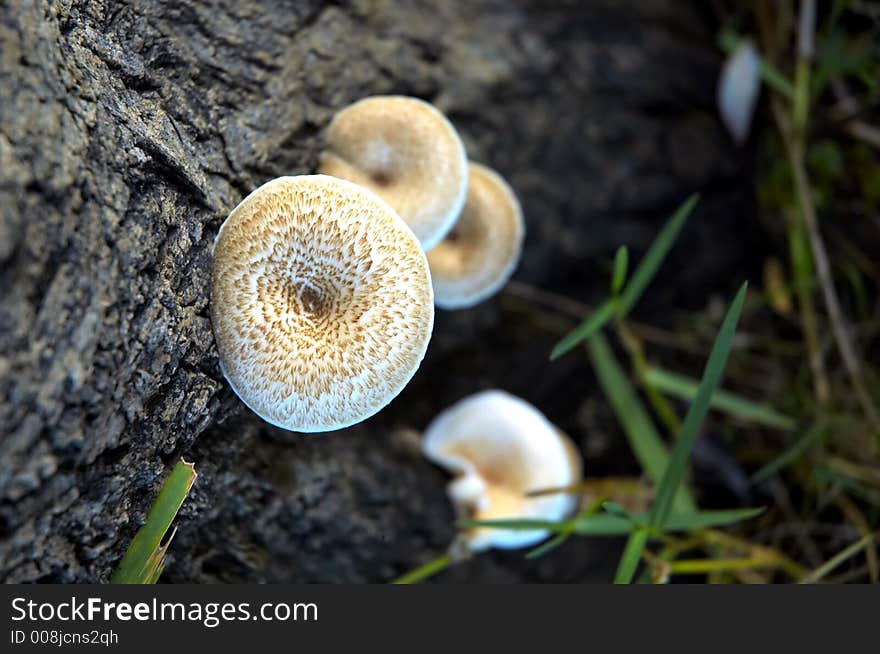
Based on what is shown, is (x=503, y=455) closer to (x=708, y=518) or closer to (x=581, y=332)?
(x=581, y=332)

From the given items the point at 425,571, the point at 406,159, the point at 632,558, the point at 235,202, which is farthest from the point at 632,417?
the point at 235,202

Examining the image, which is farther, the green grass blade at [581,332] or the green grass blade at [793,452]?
the green grass blade at [793,452]

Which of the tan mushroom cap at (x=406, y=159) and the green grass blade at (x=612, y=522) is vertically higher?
the tan mushroom cap at (x=406, y=159)

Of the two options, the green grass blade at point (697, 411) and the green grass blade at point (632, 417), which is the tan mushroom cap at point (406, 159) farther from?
the green grass blade at point (632, 417)

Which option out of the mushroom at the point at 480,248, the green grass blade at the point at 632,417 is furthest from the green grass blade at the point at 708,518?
the mushroom at the point at 480,248

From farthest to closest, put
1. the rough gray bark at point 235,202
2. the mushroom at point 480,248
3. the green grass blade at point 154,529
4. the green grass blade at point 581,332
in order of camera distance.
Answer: the mushroom at point 480,248 → the green grass blade at point 581,332 → the green grass blade at point 154,529 → the rough gray bark at point 235,202

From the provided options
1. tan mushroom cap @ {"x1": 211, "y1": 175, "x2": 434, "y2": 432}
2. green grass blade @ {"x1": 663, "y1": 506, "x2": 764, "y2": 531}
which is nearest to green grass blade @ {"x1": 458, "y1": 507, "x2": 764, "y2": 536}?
green grass blade @ {"x1": 663, "y1": 506, "x2": 764, "y2": 531}

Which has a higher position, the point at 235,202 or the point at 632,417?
the point at 235,202
